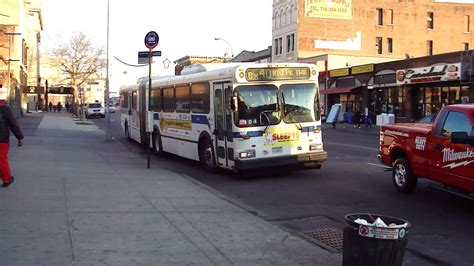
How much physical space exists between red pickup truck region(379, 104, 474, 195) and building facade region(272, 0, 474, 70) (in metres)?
50.1

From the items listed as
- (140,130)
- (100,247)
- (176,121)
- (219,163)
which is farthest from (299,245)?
(140,130)

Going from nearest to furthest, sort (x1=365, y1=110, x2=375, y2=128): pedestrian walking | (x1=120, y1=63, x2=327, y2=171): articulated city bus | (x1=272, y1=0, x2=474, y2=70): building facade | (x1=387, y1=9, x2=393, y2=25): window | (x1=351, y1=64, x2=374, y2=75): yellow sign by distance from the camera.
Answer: (x1=120, y1=63, x2=327, y2=171): articulated city bus
(x1=365, y1=110, x2=375, y2=128): pedestrian walking
(x1=351, y1=64, x2=374, y2=75): yellow sign
(x1=272, y1=0, x2=474, y2=70): building facade
(x1=387, y1=9, x2=393, y2=25): window

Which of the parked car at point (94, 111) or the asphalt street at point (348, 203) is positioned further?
the parked car at point (94, 111)

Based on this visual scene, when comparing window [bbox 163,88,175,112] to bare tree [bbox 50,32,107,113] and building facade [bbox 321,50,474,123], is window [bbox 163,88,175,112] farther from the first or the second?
bare tree [bbox 50,32,107,113]

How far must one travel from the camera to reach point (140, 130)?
69.9 feet

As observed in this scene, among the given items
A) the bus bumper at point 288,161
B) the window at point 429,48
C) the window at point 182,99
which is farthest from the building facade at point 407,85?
the bus bumper at point 288,161

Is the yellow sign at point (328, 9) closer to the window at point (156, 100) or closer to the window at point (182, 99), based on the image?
the window at point (156, 100)

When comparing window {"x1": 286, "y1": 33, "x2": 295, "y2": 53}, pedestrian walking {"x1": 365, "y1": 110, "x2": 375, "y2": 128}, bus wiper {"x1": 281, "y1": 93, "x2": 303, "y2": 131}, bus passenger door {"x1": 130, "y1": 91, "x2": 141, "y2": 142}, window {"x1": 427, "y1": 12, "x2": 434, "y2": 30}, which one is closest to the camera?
bus wiper {"x1": 281, "y1": 93, "x2": 303, "y2": 131}

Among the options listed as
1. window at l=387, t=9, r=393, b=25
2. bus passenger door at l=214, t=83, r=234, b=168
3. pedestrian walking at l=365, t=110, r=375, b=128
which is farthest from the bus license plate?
window at l=387, t=9, r=393, b=25

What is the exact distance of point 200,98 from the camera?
14.3 m

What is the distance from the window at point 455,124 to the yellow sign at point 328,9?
2111 inches

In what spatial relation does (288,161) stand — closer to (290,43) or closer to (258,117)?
(258,117)

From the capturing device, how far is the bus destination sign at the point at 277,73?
→ 12.5m

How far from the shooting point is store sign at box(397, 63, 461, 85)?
1366 inches
